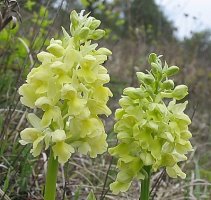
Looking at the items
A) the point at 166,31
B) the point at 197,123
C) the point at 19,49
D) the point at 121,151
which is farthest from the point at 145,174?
the point at 166,31

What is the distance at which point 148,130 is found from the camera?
1524 millimetres

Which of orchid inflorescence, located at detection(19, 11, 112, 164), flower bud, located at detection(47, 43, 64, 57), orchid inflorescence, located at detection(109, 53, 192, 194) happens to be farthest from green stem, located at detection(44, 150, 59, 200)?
flower bud, located at detection(47, 43, 64, 57)

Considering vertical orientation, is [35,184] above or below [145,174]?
below

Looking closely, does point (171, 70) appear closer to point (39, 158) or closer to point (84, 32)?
point (84, 32)

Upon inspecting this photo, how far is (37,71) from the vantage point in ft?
4.97

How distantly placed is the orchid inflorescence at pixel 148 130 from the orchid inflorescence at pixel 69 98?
73 millimetres

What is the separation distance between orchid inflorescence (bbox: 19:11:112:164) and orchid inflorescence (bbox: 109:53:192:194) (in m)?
0.07

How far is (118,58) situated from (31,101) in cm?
727

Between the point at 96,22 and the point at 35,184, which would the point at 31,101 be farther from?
the point at 35,184

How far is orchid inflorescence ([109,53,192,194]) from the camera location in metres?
1.52

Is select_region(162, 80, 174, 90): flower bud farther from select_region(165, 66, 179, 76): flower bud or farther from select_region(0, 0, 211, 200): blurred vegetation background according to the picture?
select_region(0, 0, 211, 200): blurred vegetation background

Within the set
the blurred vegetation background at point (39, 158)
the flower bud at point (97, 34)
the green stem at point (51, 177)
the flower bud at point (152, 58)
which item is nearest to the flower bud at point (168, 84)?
the flower bud at point (152, 58)

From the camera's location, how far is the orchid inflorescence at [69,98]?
57.6 inches

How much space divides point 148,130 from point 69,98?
269 millimetres
